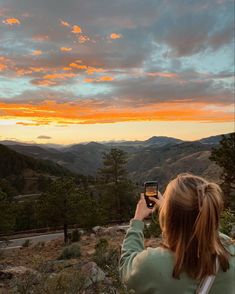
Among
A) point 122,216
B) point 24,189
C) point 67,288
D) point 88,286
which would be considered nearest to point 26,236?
point 122,216

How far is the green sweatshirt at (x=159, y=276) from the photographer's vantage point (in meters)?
1.96

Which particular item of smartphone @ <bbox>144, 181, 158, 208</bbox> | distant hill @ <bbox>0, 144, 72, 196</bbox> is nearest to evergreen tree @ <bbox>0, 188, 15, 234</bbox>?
smartphone @ <bbox>144, 181, 158, 208</bbox>

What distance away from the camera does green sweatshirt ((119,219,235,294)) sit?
6.42 feet

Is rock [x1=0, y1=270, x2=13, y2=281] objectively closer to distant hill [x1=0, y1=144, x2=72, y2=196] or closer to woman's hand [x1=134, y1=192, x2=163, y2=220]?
woman's hand [x1=134, y1=192, x2=163, y2=220]

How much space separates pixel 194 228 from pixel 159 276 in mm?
293

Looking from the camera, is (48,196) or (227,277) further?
(48,196)

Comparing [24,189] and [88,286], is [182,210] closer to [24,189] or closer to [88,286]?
[88,286]

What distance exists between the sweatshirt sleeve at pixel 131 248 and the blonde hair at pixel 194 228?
195 mm

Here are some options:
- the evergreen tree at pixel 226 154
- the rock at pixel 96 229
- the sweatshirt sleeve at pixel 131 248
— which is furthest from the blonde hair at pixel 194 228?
the rock at pixel 96 229

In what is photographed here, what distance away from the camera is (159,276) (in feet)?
6.43

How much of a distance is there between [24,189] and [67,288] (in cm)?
10919

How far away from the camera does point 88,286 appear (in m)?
9.23

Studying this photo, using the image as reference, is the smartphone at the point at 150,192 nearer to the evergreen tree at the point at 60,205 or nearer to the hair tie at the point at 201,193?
the hair tie at the point at 201,193

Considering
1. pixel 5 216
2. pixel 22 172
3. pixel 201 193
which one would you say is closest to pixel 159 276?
pixel 201 193
